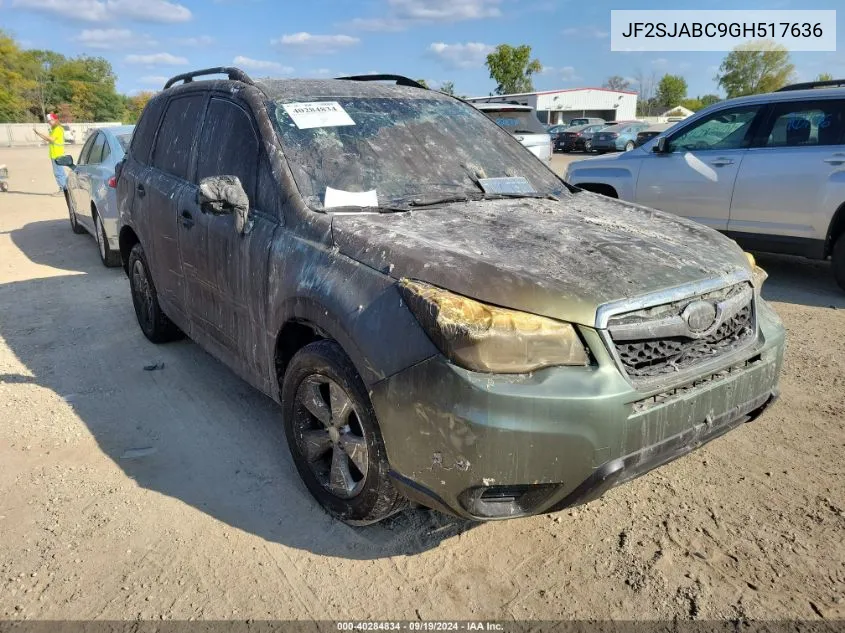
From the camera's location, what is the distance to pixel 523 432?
215cm

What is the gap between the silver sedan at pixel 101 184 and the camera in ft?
24.5

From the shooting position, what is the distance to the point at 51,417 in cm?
398

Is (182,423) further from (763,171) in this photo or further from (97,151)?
(97,151)

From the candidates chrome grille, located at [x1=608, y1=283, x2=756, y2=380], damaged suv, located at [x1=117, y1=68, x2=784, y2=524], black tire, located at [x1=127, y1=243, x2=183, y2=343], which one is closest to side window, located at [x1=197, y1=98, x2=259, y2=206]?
damaged suv, located at [x1=117, y1=68, x2=784, y2=524]

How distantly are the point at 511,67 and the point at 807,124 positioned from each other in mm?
64951

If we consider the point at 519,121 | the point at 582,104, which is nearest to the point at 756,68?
the point at 582,104

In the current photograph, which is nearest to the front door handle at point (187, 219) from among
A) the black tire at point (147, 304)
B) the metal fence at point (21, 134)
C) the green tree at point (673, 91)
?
the black tire at point (147, 304)

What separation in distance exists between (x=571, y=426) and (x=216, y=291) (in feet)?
7.38

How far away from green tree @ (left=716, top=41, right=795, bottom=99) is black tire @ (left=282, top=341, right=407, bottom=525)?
259 feet

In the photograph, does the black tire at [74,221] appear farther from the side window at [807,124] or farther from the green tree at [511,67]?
the green tree at [511,67]

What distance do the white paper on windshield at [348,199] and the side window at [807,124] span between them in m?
5.11

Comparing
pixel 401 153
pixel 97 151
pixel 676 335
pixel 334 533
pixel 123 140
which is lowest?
pixel 334 533

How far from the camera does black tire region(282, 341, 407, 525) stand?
8.20ft

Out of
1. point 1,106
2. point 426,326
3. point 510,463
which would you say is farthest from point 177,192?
point 1,106
